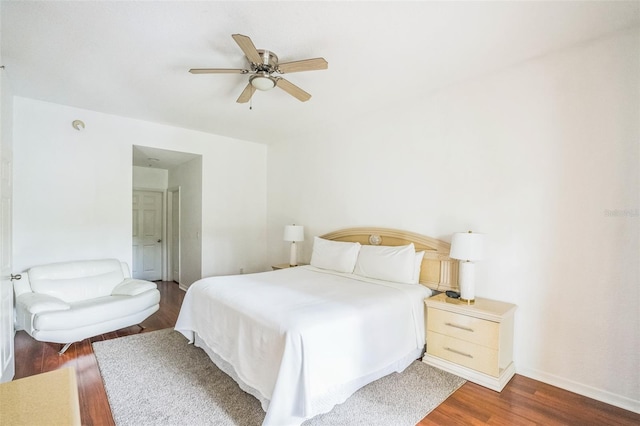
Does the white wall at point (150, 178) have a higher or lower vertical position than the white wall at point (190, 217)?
higher

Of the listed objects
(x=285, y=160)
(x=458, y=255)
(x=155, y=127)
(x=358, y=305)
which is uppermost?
(x=155, y=127)

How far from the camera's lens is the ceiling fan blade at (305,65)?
2188mm

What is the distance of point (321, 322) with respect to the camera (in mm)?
1966

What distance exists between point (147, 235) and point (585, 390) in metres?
7.00

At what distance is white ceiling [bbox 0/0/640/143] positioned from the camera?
196cm

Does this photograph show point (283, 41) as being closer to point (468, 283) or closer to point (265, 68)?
point (265, 68)

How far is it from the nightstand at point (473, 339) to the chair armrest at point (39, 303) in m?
3.53

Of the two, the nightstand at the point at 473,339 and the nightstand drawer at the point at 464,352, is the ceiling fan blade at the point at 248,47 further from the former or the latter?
the nightstand drawer at the point at 464,352

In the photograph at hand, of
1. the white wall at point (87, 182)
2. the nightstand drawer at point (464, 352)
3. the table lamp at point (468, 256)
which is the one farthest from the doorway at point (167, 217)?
the table lamp at point (468, 256)

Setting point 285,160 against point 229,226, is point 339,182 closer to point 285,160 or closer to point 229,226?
point 285,160

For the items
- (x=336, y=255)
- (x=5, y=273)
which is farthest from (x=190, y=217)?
(x=5, y=273)

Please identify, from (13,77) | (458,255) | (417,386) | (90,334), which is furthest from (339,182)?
(13,77)

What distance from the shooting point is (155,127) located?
4418 millimetres

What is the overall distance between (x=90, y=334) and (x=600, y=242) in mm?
4592
